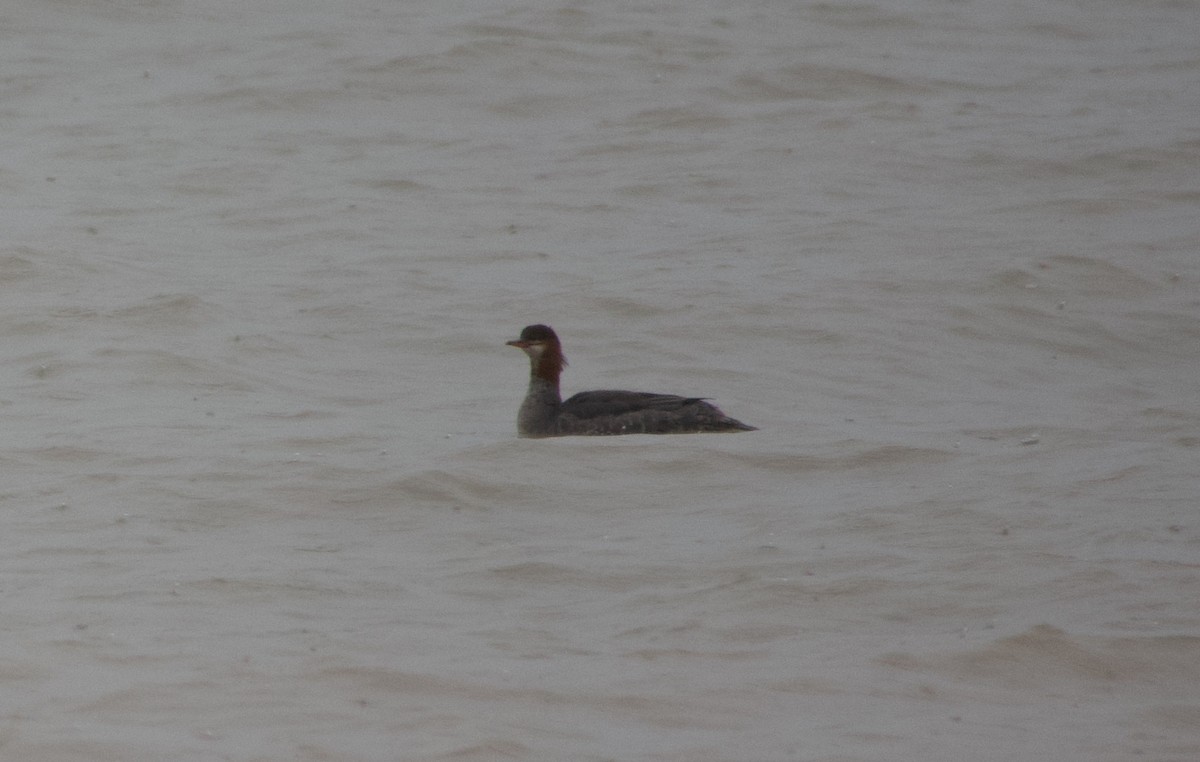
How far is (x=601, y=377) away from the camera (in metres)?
13.4

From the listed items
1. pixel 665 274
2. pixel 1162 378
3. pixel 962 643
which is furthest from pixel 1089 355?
pixel 962 643

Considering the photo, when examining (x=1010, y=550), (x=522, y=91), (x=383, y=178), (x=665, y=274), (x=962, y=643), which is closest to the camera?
(x=962, y=643)

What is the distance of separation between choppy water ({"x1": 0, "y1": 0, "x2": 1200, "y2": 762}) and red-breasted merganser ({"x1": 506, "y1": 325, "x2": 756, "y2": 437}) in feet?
0.88

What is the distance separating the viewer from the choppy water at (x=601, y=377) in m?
7.14

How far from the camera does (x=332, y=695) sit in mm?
6930

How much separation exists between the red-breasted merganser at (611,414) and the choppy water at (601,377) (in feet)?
0.88

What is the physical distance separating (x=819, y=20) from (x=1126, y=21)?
12.4ft

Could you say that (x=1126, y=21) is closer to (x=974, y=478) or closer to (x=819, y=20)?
(x=819, y=20)

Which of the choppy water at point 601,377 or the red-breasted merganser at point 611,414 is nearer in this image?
the choppy water at point 601,377

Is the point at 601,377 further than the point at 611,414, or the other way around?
the point at 601,377

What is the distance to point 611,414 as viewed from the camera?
11.4m

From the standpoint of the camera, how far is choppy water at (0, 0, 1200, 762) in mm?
7137

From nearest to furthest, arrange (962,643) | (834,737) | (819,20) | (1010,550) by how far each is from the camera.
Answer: (834,737)
(962,643)
(1010,550)
(819,20)

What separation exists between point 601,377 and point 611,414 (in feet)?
6.44
